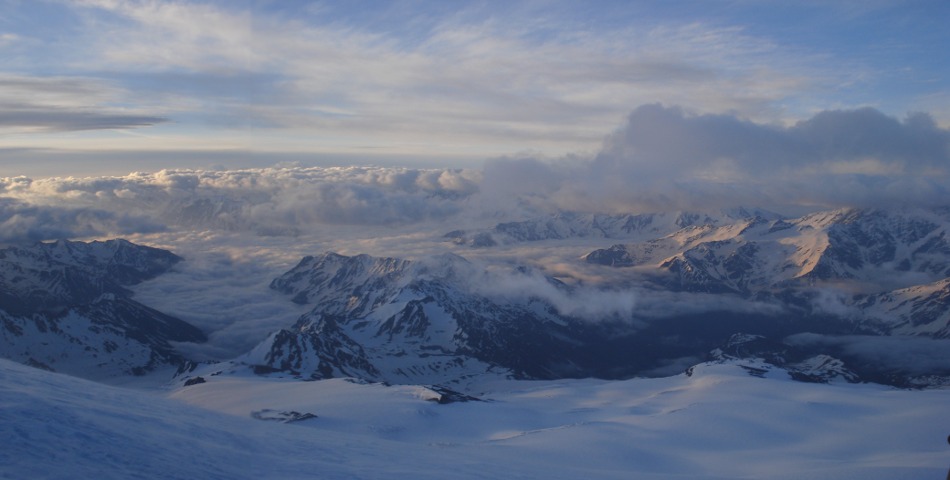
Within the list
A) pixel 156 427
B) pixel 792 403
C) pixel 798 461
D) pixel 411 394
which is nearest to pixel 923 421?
pixel 792 403

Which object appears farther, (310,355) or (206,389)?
(310,355)

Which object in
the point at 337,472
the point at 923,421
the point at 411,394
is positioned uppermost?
the point at 337,472

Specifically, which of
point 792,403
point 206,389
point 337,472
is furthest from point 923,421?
point 206,389

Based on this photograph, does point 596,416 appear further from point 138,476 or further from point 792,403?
point 138,476

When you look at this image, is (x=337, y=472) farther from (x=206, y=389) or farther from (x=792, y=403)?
(x=206, y=389)

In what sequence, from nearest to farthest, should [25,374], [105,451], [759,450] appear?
[105,451]
[25,374]
[759,450]

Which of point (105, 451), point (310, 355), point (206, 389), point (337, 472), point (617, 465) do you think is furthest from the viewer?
point (310, 355)

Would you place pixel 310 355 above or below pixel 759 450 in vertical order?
below
